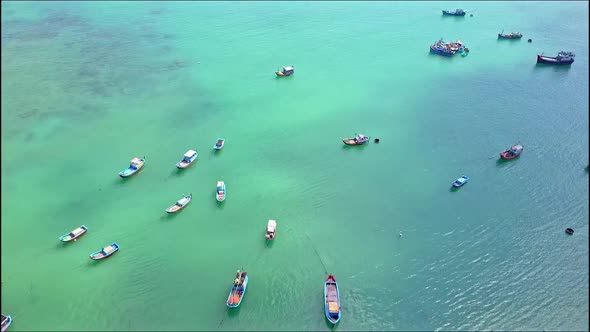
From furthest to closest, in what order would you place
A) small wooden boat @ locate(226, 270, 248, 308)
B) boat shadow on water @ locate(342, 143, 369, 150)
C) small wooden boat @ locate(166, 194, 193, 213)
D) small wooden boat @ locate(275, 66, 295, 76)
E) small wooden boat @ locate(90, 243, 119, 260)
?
small wooden boat @ locate(275, 66, 295, 76) → boat shadow on water @ locate(342, 143, 369, 150) → small wooden boat @ locate(166, 194, 193, 213) → small wooden boat @ locate(90, 243, 119, 260) → small wooden boat @ locate(226, 270, 248, 308)

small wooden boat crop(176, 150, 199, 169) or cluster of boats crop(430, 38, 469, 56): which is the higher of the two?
small wooden boat crop(176, 150, 199, 169)

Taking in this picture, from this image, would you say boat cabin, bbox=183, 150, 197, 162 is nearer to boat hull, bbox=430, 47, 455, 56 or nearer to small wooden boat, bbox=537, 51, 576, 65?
boat hull, bbox=430, 47, 455, 56

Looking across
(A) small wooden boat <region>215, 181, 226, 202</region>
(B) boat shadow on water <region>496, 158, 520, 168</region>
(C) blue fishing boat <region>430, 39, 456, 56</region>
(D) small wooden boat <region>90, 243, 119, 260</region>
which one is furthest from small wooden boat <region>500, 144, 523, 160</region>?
(D) small wooden boat <region>90, 243, 119, 260</region>

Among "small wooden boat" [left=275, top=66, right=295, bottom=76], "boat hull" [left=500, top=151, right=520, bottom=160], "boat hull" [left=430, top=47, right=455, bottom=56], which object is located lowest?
"boat hull" [left=500, top=151, right=520, bottom=160]

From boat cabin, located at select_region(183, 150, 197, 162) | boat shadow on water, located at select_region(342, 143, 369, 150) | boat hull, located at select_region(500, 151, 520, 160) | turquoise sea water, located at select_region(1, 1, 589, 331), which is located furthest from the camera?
boat shadow on water, located at select_region(342, 143, 369, 150)

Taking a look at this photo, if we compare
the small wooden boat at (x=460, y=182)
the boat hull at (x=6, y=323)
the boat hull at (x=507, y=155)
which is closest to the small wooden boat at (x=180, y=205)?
the boat hull at (x=6, y=323)

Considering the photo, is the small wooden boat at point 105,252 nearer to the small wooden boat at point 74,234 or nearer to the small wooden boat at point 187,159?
the small wooden boat at point 74,234

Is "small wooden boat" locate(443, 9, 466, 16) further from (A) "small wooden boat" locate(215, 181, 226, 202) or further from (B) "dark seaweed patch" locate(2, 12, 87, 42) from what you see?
(B) "dark seaweed patch" locate(2, 12, 87, 42)

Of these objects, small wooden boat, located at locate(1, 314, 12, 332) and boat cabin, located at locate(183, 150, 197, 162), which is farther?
boat cabin, located at locate(183, 150, 197, 162)

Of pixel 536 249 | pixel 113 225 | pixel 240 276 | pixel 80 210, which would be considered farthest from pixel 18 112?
pixel 536 249
